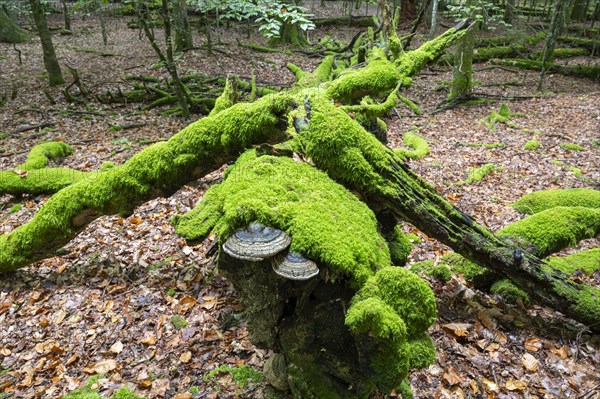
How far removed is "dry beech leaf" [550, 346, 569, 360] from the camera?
4071mm

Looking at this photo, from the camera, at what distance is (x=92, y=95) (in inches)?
543

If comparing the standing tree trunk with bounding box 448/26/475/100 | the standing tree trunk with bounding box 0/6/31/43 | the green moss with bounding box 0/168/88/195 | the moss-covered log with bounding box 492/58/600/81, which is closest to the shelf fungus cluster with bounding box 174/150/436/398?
the green moss with bounding box 0/168/88/195

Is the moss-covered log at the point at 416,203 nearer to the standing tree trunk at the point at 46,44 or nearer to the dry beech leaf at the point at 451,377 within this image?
the dry beech leaf at the point at 451,377

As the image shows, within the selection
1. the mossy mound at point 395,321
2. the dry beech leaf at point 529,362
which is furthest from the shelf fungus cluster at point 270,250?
the dry beech leaf at point 529,362

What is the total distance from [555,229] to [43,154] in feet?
32.2

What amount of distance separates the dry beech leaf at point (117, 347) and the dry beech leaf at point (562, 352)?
465 cm

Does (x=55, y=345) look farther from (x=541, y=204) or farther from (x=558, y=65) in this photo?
(x=558, y=65)

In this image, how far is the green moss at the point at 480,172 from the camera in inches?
314

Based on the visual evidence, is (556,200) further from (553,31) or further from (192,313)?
(553,31)

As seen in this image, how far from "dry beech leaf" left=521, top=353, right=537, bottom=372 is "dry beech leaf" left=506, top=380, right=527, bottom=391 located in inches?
9.8

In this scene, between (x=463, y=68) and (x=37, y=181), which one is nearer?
(x=37, y=181)

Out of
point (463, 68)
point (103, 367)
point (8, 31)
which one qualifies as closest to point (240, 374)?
point (103, 367)

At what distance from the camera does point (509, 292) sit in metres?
4.59

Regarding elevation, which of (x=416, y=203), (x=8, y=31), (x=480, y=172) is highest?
(x=8, y=31)
